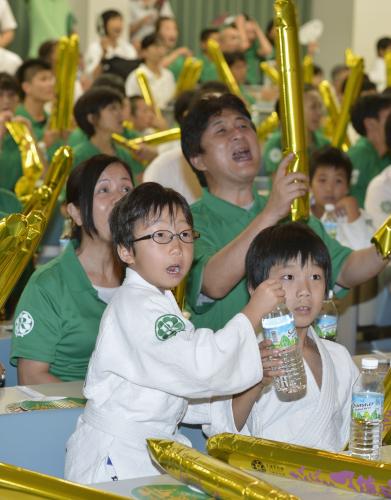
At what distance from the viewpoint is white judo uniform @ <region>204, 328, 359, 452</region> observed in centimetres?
197

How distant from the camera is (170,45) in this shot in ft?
28.2

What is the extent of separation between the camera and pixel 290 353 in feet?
5.78

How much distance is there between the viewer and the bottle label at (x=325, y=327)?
7.80 ft

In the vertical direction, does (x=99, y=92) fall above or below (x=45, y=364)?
above

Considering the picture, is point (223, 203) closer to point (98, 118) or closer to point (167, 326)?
point (167, 326)

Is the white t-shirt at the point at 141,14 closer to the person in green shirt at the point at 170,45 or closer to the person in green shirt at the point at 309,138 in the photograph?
the person in green shirt at the point at 170,45

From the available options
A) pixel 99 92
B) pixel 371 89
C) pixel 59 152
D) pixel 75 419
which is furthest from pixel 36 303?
pixel 371 89

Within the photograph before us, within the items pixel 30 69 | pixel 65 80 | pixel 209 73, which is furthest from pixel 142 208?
pixel 209 73

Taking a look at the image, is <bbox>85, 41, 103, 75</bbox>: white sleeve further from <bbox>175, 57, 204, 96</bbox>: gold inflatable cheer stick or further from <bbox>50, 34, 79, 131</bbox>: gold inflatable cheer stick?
<bbox>50, 34, 79, 131</bbox>: gold inflatable cheer stick

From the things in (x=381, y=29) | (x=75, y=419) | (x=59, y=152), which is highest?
(x=381, y=29)

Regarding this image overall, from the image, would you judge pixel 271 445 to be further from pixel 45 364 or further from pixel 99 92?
pixel 99 92

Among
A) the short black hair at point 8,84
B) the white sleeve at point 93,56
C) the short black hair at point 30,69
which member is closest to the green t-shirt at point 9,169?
the short black hair at point 8,84

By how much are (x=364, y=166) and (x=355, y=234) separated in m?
1.51

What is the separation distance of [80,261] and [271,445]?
110 cm
